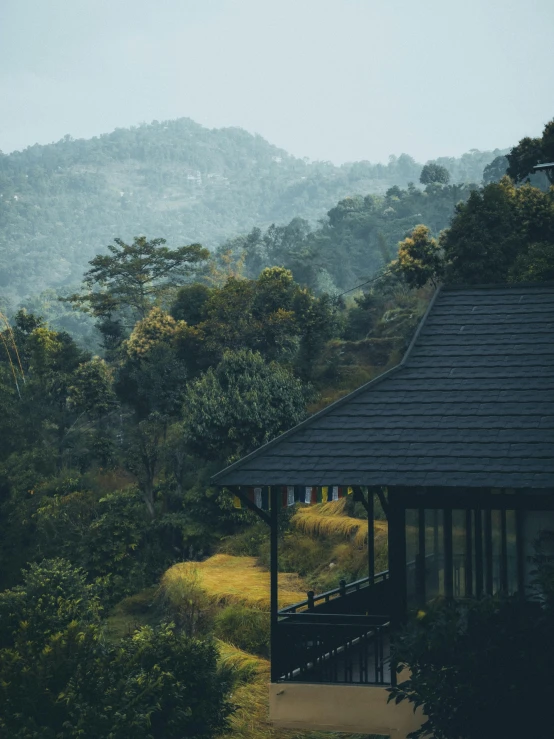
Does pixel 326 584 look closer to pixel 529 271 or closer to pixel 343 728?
pixel 529 271

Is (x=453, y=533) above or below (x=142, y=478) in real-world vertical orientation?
above

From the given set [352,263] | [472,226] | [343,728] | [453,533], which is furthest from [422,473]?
[352,263]

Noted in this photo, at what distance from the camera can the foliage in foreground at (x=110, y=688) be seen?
1600 centimetres

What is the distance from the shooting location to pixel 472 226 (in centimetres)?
3347

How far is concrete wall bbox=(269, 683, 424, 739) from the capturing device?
13.1 metres

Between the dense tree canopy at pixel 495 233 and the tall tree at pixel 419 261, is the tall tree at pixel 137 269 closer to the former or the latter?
the tall tree at pixel 419 261

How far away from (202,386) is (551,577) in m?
28.5

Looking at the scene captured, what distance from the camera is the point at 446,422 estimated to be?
535 inches

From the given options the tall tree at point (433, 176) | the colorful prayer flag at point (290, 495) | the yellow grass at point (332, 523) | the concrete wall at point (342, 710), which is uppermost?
the tall tree at point (433, 176)

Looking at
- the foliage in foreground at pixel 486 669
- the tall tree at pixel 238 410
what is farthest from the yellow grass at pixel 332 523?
the foliage in foreground at pixel 486 669

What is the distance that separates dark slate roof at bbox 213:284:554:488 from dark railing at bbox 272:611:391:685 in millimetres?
1942

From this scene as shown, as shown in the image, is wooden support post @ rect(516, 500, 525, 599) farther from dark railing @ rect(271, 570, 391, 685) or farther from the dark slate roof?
dark railing @ rect(271, 570, 391, 685)

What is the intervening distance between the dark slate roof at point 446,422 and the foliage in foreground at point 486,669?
64.5 inches

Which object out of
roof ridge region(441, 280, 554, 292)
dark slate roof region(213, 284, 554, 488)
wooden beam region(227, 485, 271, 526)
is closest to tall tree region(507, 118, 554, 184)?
roof ridge region(441, 280, 554, 292)
